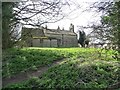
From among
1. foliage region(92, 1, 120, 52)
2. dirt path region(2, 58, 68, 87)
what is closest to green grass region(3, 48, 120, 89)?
dirt path region(2, 58, 68, 87)

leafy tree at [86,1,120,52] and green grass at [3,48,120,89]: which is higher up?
leafy tree at [86,1,120,52]

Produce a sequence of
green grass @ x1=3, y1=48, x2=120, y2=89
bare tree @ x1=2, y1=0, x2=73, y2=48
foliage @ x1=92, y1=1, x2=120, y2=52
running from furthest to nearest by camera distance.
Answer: bare tree @ x1=2, y1=0, x2=73, y2=48, foliage @ x1=92, y1=1, x2=120, y2=52, green grass @ x1=3, y1=48, x2=120, y2=89

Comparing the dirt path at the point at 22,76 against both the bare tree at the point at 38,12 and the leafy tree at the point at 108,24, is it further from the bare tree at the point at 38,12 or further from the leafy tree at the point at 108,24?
the leafy tree at the point at 108,24

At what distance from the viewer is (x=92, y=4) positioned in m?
7.89

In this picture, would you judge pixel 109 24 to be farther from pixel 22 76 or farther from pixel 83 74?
pixel 22 76

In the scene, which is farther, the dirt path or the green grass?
the dirt path

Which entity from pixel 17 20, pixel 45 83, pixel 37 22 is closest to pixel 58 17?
pixel 37 22

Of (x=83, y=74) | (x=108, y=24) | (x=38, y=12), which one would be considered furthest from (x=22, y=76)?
(x=108, y=24)

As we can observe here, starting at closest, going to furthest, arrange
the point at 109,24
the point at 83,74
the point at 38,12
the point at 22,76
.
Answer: the point at 83,74 < the point at 109,24 < the point at 22,76 < the point at 38,12

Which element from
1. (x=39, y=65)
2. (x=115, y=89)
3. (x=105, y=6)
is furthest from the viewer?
(x=39, y=65)

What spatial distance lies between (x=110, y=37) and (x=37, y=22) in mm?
3215

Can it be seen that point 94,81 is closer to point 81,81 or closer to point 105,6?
point 81,81

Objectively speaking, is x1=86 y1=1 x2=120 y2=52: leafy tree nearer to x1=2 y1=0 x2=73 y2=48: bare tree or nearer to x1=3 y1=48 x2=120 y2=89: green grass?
x1=3 y1=48 x2=120 y2=89: green grass

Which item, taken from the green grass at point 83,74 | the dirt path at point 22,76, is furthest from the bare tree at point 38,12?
Answer: the dirt path at point 22,76
